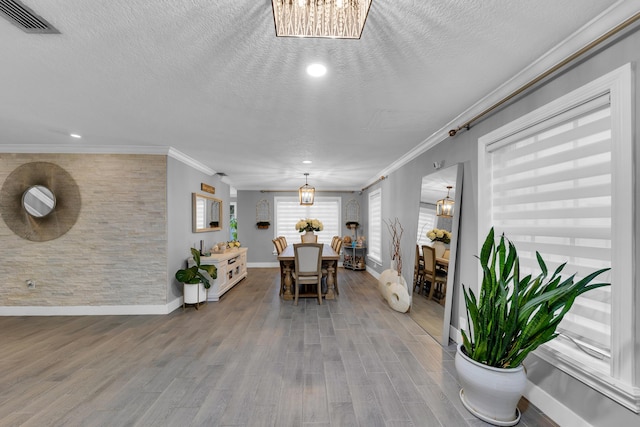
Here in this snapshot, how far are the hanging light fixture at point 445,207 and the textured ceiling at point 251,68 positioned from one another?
0.84 meters

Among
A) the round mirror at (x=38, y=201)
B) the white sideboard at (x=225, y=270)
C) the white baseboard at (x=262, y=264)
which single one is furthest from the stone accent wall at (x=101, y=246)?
the white baseboard at (x=262, y=264)

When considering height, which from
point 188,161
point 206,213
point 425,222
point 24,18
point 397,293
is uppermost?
point 24,18

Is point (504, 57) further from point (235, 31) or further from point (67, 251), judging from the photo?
point (67, 251)

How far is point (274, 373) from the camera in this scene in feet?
7.66

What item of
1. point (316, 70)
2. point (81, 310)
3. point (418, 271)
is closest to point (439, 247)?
point (418, 271)

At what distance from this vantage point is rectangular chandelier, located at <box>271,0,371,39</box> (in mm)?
1271

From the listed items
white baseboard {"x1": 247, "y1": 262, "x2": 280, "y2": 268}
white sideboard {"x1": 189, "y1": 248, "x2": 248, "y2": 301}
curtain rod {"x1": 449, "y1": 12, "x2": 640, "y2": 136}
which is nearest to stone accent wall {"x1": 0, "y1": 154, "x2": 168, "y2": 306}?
white sideboard {"x1": 189, "y1": 248, "x2": 248, "y2": 301}

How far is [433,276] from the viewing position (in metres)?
3.34

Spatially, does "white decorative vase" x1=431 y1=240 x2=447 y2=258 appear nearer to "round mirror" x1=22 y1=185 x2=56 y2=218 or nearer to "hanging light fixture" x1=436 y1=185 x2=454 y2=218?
"hanging light fixture" x1=436 y1=185 x2=454 y2=218

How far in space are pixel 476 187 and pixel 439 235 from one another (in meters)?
0.80

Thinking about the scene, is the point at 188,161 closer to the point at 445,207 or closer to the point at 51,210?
the point at 51,210

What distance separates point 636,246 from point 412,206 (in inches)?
112

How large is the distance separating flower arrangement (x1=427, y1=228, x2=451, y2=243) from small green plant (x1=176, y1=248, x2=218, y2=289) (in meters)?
3.22

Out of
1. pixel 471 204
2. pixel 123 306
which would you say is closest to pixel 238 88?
pixel 471 204
